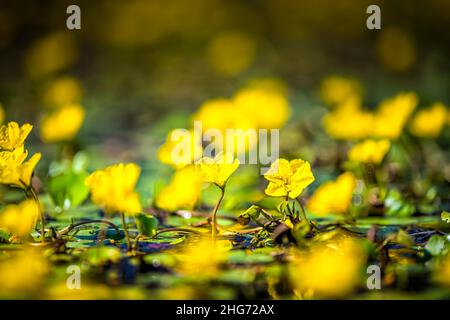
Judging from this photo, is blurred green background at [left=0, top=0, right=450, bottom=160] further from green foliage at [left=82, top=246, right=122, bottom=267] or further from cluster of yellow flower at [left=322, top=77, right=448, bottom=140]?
green foliage at [left=82, top=246, right=122, bottom=267]

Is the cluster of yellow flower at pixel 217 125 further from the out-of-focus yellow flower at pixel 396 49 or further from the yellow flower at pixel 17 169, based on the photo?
the out-of-focus yellow flower at pixel 396 49

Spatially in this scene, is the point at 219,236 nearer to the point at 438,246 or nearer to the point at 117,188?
the point at 117,188

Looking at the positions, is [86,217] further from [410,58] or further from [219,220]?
[410,58]

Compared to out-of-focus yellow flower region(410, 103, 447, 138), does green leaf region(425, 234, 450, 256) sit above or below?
below
